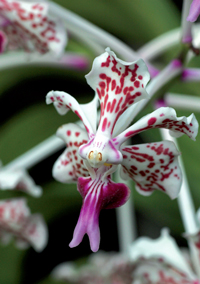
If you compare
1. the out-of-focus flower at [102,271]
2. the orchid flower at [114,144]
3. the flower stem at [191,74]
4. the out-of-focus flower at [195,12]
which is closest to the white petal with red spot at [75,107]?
the orchid flower at [114,144]

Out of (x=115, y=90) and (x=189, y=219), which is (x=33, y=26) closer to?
(x=115, y=90)

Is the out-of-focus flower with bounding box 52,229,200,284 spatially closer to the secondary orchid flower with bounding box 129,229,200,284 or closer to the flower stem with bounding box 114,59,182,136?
the secondary orchid flower with bounding box 129,229,200,284

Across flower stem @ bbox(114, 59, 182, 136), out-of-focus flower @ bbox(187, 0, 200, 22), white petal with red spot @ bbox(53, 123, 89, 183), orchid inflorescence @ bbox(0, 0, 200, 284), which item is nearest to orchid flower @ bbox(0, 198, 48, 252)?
orchid inflorescence @ bbox(0, 0, 200, 284)

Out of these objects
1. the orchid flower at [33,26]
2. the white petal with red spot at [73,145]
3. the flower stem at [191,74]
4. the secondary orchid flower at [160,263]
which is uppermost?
the orchid flower at [33,26]

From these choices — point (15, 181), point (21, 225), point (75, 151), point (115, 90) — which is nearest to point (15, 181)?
point (15, 181)

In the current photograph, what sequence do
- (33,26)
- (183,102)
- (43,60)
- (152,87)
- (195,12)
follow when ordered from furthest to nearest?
1. (43,60)
2. (183,102)
3. (33,26)
4. (152,87)
5. (195,12)

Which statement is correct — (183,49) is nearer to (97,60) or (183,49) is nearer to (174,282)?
(97,60)

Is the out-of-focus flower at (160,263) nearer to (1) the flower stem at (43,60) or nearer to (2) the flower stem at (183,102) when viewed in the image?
(2) the flower stem at (183,102)
